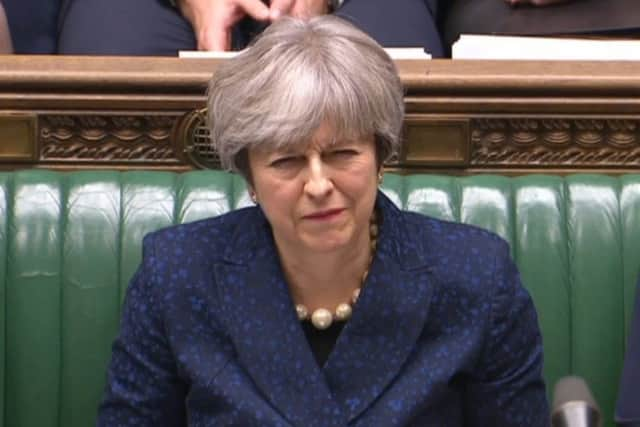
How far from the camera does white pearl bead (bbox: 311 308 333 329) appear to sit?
5.17 feet

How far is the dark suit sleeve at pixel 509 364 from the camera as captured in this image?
158cm

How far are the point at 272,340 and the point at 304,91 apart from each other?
299mm

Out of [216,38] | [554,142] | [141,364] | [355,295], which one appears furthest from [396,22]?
[141,364]

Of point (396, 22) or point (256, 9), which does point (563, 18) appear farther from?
point (256, 9)

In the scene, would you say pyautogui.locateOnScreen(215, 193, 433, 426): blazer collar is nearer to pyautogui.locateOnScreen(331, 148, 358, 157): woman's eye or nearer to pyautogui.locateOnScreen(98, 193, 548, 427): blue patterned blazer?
pyautogui.locateOnScreen(98, 193, 548, 427): blue patterned blazer

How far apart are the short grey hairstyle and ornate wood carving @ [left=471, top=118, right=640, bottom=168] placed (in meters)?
0.53

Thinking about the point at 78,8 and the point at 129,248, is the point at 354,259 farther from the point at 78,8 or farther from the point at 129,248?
the point at 78,8

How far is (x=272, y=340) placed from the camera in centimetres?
155

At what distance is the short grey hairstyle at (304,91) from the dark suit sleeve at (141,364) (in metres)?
0.20

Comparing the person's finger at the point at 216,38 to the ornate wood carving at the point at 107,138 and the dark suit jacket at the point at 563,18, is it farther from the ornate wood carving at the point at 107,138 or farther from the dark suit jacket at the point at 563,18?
the dark suit jacket at the point at 563,18

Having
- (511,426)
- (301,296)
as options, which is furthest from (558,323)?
(301,296)

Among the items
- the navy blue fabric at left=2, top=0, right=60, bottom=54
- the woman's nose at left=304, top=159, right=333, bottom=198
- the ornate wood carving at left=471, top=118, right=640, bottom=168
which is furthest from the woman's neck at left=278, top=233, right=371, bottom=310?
the navy blue fabric at left=2, top=0, right=60, bottom=54

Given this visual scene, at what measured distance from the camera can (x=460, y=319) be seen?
157 cm

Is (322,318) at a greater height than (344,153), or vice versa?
(344,153)
